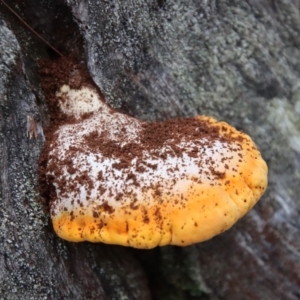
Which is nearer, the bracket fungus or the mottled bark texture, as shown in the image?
the bracket fungus

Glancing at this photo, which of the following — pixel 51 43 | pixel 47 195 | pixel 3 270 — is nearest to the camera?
pixel 3 270

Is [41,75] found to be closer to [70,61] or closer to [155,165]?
[70,61]

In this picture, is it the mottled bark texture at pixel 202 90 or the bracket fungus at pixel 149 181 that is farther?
the mottled bark texture at pixel 202 90

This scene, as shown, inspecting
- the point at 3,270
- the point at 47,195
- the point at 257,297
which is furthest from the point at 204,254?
the point at 3,270

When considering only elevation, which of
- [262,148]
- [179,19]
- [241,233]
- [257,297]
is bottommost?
[257,297]

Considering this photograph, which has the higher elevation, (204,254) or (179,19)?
(179,19)
